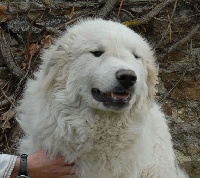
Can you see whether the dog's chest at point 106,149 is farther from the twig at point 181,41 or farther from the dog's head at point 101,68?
the twig at point 181,41

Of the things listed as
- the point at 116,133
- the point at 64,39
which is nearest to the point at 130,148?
the point at 116,133

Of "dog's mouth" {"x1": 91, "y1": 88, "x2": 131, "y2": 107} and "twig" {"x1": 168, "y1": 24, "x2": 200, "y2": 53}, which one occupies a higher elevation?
"twig" {"x1": 168, "y1": 24, "x2": 200, "y2": 53}

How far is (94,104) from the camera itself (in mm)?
3205

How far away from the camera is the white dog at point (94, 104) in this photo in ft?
10.4

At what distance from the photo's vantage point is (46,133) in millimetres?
3301

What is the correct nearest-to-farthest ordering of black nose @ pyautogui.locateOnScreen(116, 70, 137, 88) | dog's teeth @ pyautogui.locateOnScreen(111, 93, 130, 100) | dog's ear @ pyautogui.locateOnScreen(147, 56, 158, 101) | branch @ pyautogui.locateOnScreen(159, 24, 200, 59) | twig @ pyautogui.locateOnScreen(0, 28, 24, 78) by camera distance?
1. black nose @ pyautogui.locateOnScreen(116, 70, 137, 88)
2. dog's teeth @ pyautogui.locateOnScreen(111, 93, 130, 100)
3. dog's ear @ pyautogui.locateOnScreen(147, 56, 158, 101)
4. twig @ pyautogui.locateOnScreen(0, 28, 24, 78)
5. branch @ pyautogui.locateOnScreen(159, 24, 200, 59)

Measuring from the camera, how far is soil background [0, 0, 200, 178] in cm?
465

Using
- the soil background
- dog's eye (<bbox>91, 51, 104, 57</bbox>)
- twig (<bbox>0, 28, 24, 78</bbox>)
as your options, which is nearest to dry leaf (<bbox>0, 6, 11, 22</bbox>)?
the soil background

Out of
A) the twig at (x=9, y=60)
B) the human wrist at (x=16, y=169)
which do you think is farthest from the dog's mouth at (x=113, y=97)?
the twig at (x=9, y=60)

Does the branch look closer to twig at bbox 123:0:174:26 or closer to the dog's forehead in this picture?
twig at bbox 123:0:174:26

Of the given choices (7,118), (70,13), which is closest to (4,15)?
(70,13)

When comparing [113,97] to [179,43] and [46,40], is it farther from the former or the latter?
[179,43]

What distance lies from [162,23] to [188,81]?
656 mm

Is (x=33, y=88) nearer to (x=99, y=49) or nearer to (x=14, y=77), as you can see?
(x=99, y=49)
